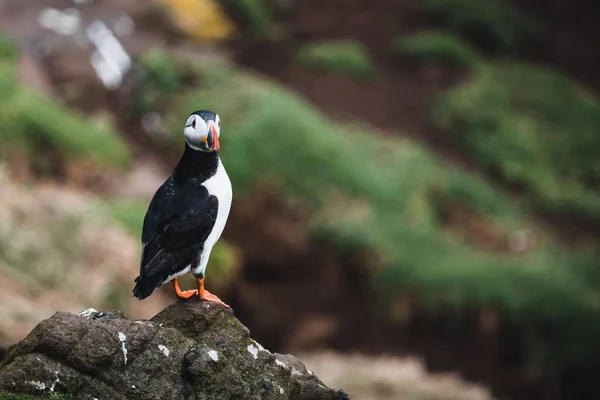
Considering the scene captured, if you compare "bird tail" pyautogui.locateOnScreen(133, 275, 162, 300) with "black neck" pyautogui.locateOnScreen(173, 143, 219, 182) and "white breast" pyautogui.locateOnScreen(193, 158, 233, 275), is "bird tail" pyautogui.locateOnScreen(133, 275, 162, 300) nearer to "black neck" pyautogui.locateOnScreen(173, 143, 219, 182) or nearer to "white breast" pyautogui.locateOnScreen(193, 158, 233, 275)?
"white breast" pyautogui.locateOnScreen(193, 158, 233, 275)

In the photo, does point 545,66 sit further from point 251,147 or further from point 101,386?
point 101,386

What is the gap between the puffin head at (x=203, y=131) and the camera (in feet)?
11.9

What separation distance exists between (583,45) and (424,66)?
209 inches

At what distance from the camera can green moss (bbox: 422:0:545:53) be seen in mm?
19203

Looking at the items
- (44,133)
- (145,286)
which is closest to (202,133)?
(145,286)

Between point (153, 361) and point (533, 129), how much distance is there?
13779 millimetres

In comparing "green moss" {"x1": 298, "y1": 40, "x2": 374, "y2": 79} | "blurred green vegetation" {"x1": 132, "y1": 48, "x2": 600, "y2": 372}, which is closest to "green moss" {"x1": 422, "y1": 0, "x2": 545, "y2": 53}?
"green moss" {"x1": 298, "y1": 40, "x2": 374, "y2": 79}

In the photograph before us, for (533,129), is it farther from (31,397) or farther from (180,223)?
(31,397)

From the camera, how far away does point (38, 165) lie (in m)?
10.1

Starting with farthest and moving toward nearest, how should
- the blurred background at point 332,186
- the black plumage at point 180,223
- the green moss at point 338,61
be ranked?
1. the green moss at point 338,61
2. the blurred background at point 332,186
3. the black plumage at point 180,223

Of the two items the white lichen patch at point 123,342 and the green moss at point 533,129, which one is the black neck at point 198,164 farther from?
the green moss at point 533,129

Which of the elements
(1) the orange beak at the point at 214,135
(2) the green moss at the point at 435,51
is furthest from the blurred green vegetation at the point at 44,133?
(2) the green moss at the point at 435,51

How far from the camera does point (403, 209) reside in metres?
12.3

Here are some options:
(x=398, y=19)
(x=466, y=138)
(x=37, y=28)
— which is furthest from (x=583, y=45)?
(x=37, y=28)
